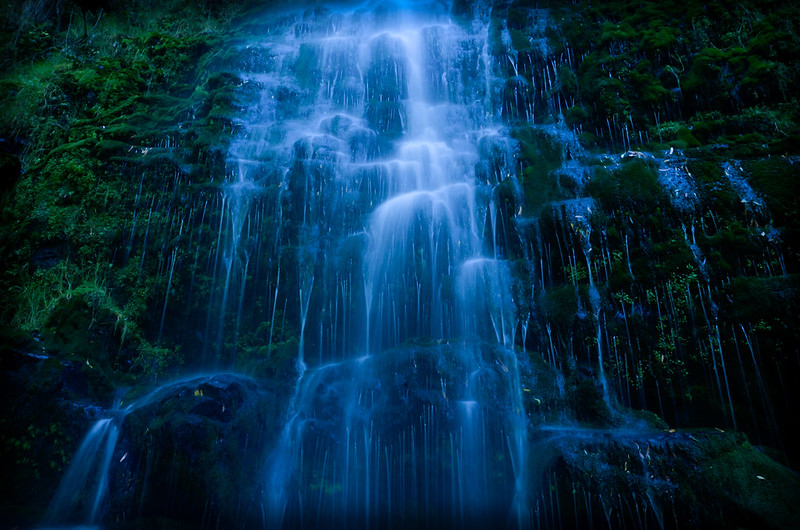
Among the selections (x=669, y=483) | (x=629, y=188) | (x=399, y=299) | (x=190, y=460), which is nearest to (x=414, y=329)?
(x=399, y=299)

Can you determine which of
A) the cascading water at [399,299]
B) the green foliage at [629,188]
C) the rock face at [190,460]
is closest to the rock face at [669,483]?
the cascading water at [399,299]

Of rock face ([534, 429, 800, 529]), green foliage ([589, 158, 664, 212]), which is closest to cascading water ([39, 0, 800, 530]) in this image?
rock face ([534, 429, 800, 529])

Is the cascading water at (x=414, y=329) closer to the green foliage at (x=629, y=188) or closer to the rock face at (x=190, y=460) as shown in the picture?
the rock face at (x=190, y=460)

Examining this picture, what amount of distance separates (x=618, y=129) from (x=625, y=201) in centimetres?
356

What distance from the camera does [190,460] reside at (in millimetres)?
7328

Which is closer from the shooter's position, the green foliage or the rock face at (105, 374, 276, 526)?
the rock face at (105, 374, 276, 526)

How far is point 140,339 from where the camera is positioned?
34.5 ft

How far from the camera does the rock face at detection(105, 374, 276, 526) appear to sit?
721 cm

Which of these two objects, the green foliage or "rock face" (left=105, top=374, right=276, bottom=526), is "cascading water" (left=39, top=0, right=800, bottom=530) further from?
the green foliage

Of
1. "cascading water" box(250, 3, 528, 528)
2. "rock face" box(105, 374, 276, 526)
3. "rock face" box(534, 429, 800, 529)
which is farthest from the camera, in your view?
"cascading water" box(250, 3, 528, 528)

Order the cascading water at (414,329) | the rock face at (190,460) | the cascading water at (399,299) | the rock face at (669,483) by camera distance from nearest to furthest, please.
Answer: the rock face at (669,483), the rock face at (190,460), the cascading water at (414,329), the cascading water at (399,299)

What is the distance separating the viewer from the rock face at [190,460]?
23.6ft

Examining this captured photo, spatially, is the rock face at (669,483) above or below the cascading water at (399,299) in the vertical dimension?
below

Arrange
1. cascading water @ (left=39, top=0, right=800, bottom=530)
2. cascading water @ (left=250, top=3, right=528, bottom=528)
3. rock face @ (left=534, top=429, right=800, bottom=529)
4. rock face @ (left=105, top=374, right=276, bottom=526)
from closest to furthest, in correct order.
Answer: rock face @ (left=534, top=429, right=800, bottom=529), rock face @ (left=105, top=374, right=276, bottom=526), cascading water @ (left=39, top=0, right=800, bottom=530), cascading water @ (left=250, top=3, right=528, bottom=528)
